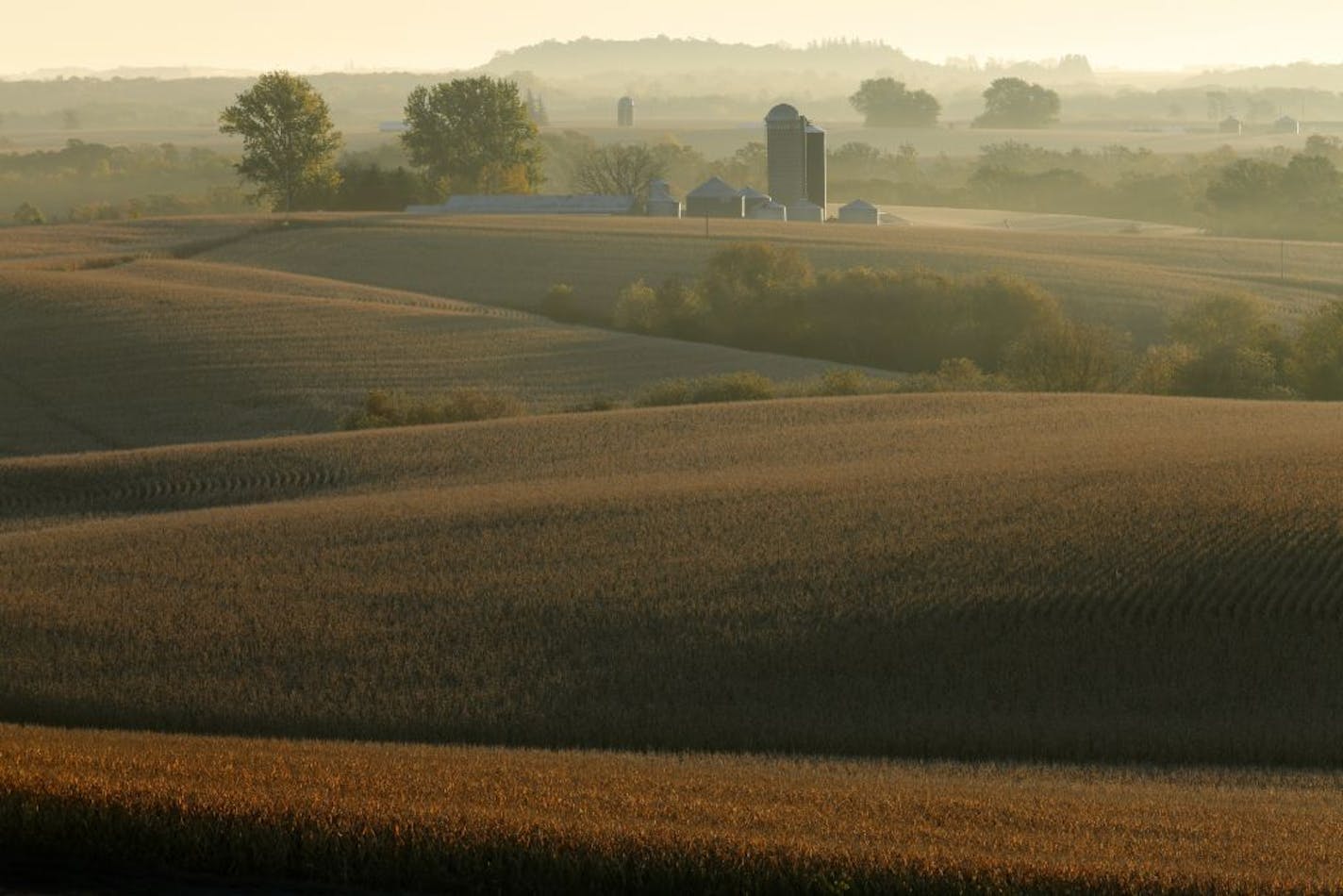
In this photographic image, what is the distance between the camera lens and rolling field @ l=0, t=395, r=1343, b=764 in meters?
17.8

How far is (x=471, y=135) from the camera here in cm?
11488

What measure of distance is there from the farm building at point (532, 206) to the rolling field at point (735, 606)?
7213 centimetres

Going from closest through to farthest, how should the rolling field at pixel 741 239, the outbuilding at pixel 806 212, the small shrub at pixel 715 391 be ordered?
the small shrub at pixel 715 391 → the rolling field at pixel 741 239 → the outbuilding at pixel 806 212

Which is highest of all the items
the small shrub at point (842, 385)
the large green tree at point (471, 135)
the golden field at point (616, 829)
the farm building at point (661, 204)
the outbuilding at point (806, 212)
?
the large green tree at point (471, 135)

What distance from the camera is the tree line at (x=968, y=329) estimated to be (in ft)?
164

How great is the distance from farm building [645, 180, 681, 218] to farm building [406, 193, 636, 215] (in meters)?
1.60

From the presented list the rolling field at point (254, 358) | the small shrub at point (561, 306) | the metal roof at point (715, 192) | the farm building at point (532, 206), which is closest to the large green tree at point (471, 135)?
the farm building at point (532, 206)

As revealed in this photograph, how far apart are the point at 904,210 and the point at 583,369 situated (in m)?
71.4

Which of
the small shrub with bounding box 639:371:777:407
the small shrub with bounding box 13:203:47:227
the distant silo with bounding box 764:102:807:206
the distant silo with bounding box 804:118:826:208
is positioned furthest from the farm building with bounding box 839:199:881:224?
the small shrub with bounding box 639:371:777:407

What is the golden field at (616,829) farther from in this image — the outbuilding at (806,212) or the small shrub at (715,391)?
the outbuilding at (806,212)

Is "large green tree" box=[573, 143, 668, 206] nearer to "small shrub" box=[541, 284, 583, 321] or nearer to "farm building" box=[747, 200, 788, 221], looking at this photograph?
"farm building" box=[747, 200, 788, 221]

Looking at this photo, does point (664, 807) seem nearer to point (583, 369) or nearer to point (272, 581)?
point (272, 581)

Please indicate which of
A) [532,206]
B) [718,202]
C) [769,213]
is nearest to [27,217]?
[532,206]

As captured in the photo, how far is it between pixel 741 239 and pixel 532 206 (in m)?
25.9
